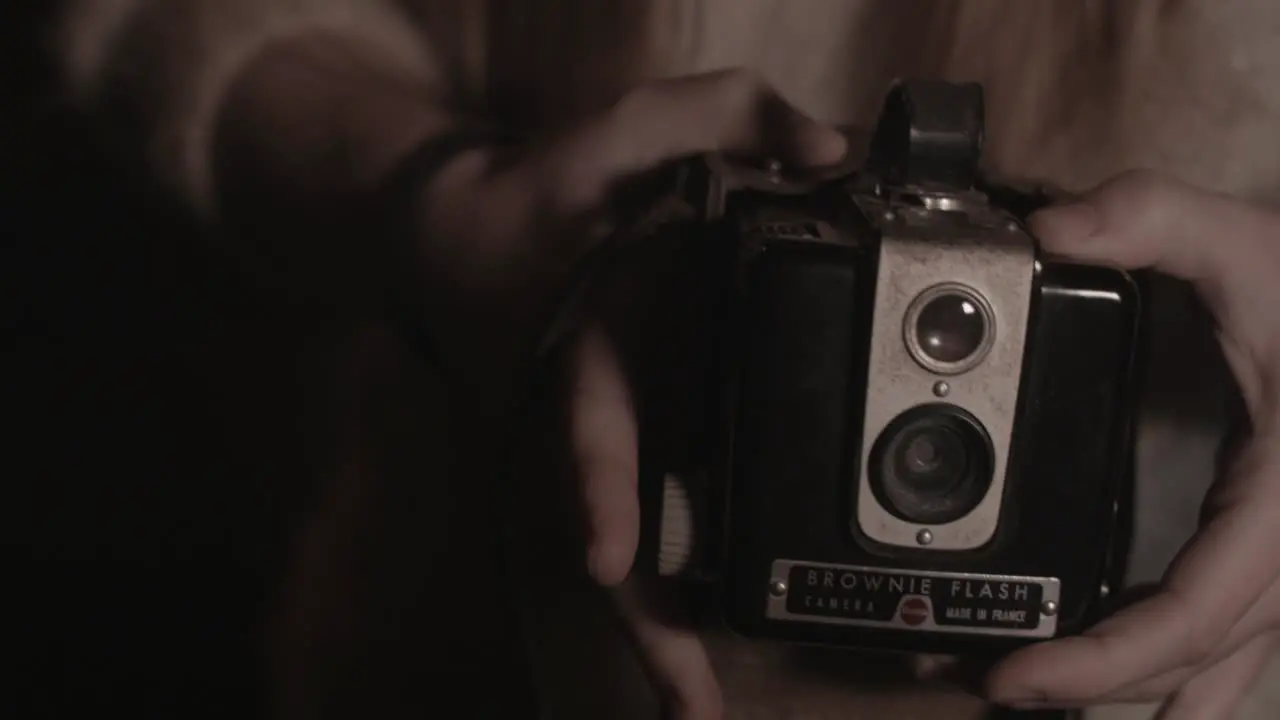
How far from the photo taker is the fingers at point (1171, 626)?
0.82 ft

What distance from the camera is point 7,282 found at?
0.56m

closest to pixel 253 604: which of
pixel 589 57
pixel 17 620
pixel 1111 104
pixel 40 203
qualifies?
pixel 17 620

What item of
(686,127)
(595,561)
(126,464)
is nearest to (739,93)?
(686,127)

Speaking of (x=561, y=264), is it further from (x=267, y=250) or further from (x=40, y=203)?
(x=40, y=203)

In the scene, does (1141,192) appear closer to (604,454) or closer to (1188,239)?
(1188,239)

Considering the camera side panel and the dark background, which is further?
the dark background

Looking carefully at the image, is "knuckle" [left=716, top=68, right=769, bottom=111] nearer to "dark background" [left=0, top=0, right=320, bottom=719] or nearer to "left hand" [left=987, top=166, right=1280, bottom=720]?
"left hand" [left=987, top=166, right=1280, bottom=720]

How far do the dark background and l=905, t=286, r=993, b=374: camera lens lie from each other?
1.23 ft

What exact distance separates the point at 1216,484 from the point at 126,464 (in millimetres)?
474

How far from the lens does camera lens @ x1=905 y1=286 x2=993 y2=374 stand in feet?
0.81

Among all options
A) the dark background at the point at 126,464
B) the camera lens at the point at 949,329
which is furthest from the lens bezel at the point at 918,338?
the dark background at the point at 126,464

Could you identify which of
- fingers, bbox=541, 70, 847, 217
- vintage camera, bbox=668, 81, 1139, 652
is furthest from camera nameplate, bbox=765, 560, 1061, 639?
fingers, bbox=541, 70, 847, 217

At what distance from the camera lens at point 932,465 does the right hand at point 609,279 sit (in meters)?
0.05

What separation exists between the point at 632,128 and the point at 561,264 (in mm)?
40
